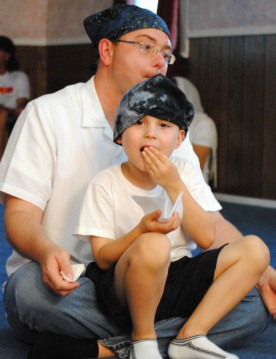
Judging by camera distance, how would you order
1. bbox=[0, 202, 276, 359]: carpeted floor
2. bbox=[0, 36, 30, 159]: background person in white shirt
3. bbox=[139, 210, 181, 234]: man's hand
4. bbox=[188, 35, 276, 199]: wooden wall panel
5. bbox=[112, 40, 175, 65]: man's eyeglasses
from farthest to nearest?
bbox=[0, 36, 30, 159]: background person in white shirt → bbox=[188, 35, 276, 199]: wooden wall panel → bbox=[112, 40, 175, 65]: man's eyeglasses → bbox=[0, 202, 276, 359]: carpeted floor → bbox=[139, 210, 181, 234]: man's hand

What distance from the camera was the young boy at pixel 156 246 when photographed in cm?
183

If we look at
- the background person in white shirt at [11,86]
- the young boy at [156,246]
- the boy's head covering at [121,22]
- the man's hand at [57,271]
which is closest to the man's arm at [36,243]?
the man's hand at [57,271]

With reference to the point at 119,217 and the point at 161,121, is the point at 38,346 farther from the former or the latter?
the point at 161,121

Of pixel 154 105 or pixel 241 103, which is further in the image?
pixel 241 103

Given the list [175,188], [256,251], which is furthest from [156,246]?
[256,251]

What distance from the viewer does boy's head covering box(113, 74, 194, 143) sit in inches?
76.4

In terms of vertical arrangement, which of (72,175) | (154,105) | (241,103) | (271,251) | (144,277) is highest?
(154,105)

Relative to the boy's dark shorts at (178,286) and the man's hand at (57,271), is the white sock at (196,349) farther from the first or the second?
the man's hand at (57,271)

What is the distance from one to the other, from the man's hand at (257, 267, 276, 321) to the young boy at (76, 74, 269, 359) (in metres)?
0.20

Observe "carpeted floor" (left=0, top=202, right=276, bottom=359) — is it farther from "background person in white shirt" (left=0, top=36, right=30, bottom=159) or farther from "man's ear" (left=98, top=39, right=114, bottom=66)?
"background person in white shirt" (left=0, top=36, right=30, bottom=159)

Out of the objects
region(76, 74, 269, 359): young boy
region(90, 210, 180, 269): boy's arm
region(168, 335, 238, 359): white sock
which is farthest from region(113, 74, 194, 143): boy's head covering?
region(168, 335, 238, 359): white sock

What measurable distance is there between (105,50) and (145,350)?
86 centimetres

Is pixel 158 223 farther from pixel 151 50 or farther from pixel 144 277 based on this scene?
pixel 151 50

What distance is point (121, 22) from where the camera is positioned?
228 cm
